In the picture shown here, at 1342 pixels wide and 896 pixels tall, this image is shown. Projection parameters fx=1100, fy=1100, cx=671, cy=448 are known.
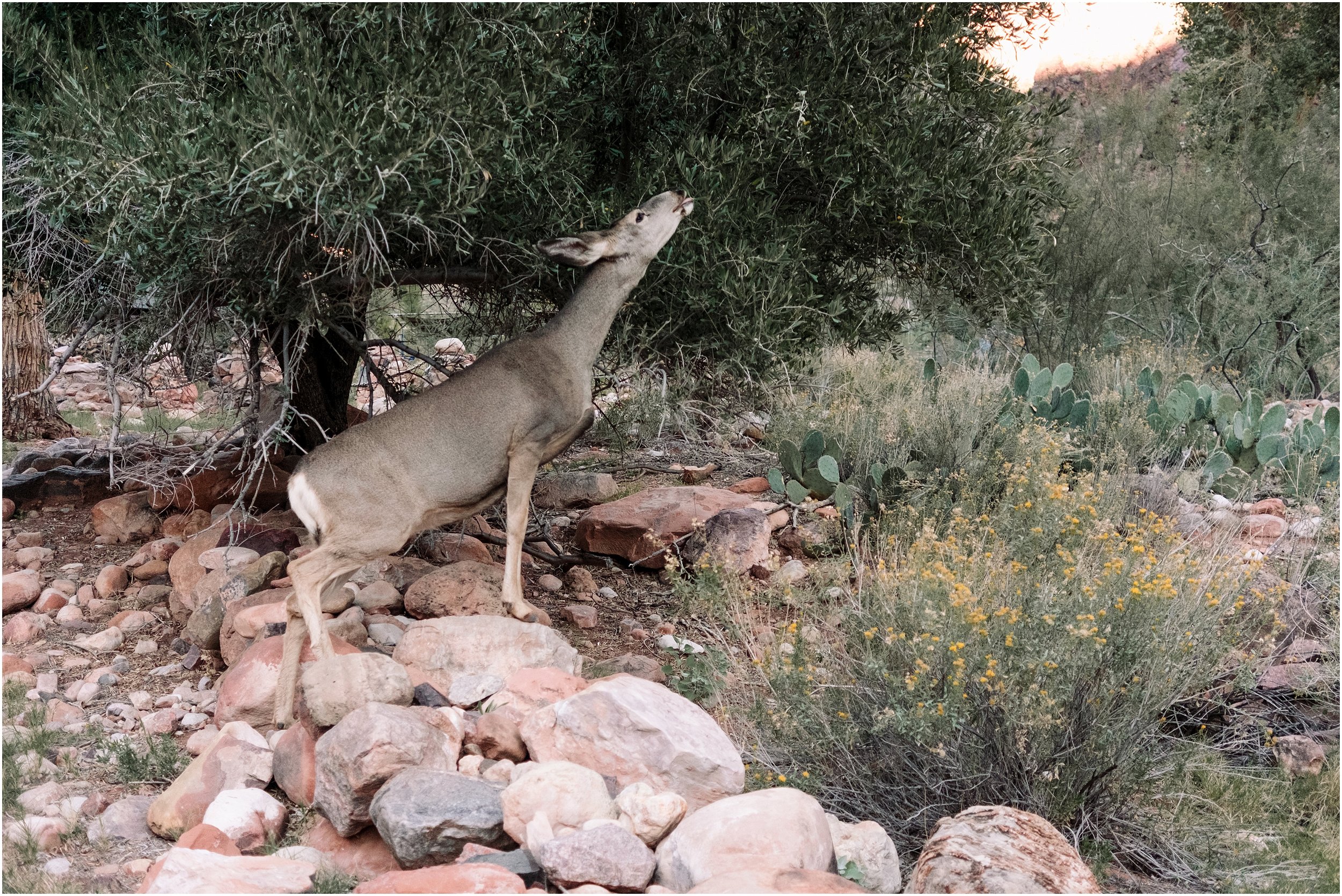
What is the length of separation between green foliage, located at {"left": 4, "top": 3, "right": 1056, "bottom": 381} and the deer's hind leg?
4.37ft

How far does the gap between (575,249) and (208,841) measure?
11.1 ft

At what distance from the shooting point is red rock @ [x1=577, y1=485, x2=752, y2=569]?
26.2ft

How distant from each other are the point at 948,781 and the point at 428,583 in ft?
11.1

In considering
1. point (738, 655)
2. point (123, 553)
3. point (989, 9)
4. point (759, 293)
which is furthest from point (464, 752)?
point (989, 9)

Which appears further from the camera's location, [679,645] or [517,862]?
[679,645]

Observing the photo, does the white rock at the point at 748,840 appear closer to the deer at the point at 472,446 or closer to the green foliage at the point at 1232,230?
the deer at the point at 472,446

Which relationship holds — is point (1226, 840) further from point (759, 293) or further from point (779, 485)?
point (779, 485)

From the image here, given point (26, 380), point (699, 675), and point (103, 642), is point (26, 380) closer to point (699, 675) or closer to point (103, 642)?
point (103, 642)

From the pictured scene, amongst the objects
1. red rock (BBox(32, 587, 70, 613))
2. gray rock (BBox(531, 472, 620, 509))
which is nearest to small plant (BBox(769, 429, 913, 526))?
gray rock (BBox(531, 472, 620, 509))

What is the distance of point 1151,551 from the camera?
5.71 metres

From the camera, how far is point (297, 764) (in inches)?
196

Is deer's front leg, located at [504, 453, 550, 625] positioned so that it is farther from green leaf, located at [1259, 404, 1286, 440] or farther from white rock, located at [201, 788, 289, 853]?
green leaf, located at [1259, 404, 1286, 440]

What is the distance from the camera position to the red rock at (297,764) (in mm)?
4949

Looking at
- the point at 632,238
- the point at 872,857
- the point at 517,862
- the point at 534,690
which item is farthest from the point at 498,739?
the point at 632,238
